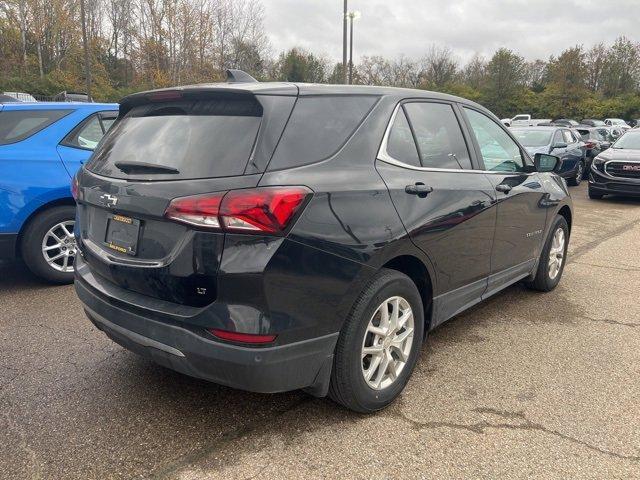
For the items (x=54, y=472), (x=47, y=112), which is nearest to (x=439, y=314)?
(x=54, y=472)

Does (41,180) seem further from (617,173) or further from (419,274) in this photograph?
(617,173)

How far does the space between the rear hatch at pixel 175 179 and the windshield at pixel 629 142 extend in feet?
39.2

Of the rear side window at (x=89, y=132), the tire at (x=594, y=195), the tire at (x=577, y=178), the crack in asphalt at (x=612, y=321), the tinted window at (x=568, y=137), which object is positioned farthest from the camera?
the tire at (x=577, y=178)

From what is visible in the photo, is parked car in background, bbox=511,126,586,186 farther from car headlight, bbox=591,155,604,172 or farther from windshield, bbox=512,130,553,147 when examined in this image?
car headlight, bbox=591,155,604,172

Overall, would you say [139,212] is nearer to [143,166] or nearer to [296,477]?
[143,166]

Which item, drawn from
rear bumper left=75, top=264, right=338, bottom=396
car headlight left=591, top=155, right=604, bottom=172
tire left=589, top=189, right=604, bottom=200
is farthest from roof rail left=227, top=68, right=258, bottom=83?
tire left=589, top=189, right=604, bottom=200

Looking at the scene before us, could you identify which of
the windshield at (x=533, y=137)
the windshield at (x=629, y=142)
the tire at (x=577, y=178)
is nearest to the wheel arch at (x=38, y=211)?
the windshield at (x=533, y=137)

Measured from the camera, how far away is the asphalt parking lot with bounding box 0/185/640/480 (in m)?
2.44

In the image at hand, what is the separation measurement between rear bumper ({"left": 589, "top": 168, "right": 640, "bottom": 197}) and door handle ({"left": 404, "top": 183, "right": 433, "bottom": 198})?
32.9ft

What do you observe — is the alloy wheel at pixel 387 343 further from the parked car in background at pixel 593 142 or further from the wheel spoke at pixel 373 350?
the parked car in background at pixel 593 142

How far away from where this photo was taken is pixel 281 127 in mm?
2438

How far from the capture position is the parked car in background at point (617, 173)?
11.1 meters

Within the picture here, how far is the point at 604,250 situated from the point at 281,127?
600 cm

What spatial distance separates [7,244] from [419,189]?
12.1ft
